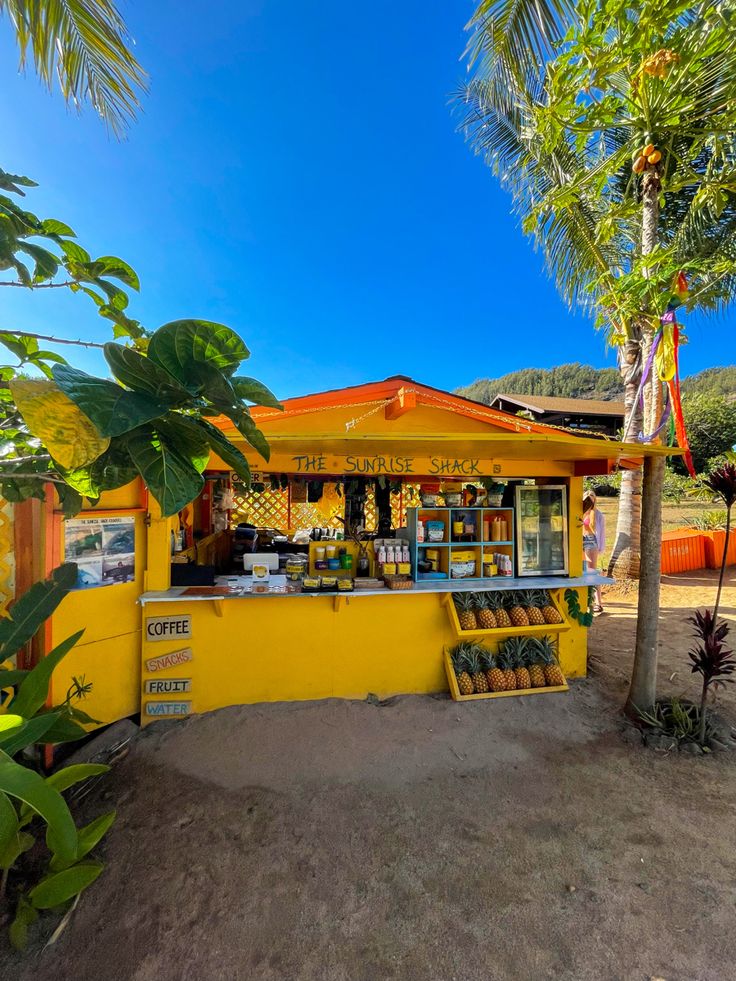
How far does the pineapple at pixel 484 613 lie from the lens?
3.66 m

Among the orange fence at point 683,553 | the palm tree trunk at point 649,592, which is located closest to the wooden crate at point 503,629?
the palm tree trunk at point 649,592

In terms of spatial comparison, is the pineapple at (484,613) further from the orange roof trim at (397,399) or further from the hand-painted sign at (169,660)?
the hand-painted sign at (169,660)

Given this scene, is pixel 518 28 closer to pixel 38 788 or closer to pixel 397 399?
pixel 397 399

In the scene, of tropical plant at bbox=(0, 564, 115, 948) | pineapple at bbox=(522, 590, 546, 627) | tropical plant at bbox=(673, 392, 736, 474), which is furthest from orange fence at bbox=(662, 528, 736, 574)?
tropical plant at bbox=(673, 392, 736, 474)

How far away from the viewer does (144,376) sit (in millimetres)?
809

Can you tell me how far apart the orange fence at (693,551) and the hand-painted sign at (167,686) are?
32.6 feet

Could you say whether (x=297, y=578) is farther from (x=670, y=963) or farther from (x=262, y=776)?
(x=670, y=963)

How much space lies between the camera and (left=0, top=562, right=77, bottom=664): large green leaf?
6.28 feet

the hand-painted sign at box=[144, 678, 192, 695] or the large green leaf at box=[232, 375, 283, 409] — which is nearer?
the large green leaf at box=[232, 375, 283, 409]

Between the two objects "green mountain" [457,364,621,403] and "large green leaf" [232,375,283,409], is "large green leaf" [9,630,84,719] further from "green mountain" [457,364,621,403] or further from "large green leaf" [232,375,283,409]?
"green mountain" [457,364,621,403]

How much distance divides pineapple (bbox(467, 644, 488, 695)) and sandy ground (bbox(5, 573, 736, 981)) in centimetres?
26

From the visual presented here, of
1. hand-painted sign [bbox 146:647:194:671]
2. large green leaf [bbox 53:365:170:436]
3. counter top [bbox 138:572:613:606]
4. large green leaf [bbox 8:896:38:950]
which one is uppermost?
large green leaf [bbox 53:365:170:436]

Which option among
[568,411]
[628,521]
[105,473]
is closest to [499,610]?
[105,473]

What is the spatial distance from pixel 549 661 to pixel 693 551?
8004mm
